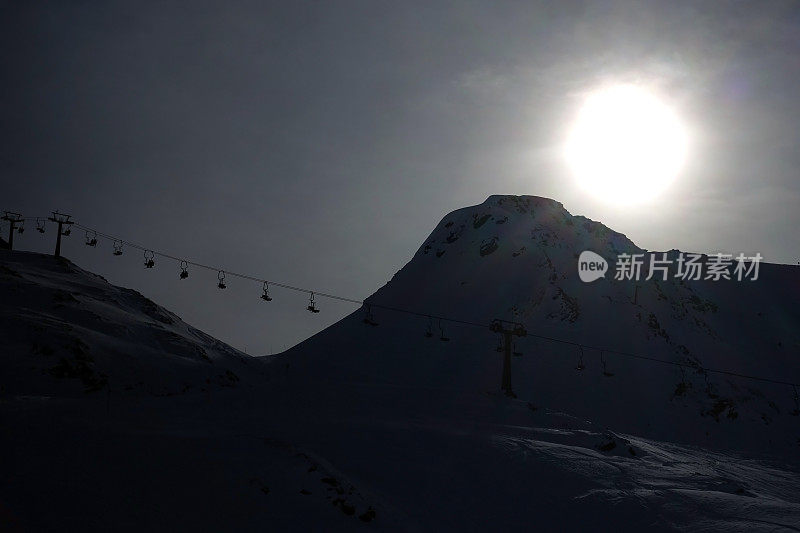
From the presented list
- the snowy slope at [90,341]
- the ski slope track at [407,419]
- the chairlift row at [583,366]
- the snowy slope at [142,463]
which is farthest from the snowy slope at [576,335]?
the snowy slope at [142,463]

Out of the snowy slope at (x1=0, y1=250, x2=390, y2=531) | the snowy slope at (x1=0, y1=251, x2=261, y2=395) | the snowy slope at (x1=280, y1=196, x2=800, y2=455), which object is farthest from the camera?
the snowy slope at (x1=280, y1=196, x2=800, y2=455)

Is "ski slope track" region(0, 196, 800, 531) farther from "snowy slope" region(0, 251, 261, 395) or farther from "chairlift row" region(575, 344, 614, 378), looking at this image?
"chairlift row" region(575, 344, 614, 378)

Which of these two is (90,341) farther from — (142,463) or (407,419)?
(142,463)

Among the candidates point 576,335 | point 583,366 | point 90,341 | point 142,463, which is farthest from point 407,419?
point 576,335

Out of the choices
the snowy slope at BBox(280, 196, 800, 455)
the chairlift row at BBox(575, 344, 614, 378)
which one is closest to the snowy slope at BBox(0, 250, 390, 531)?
the chairlift row at BBox(575, 344, 614, 378)

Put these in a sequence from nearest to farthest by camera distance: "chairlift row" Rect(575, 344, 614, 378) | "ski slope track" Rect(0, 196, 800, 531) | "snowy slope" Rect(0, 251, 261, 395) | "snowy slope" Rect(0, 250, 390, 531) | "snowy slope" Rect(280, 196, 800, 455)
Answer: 1. "snowy slope" Rect(0, 250, 390, 531)
2. "ski slope track" Rect(0, 196, 800, 531)
3. "snowy slope" Rect(0, 251, 261, 395)
4. "chairlift row" Rect(575, 344, 614, 378)
5. "snowy slope" Rect(280, 196, 800, 455)

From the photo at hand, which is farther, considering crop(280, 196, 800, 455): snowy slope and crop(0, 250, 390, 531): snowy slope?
crop(280, 196, 800, 455): snowy slope

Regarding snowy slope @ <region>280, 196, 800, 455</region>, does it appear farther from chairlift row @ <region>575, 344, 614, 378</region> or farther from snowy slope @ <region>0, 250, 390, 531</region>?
snowy slope @ <region>0, 250, 390, 531</region>

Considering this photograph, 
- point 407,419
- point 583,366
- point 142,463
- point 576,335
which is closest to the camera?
→ point 142,463

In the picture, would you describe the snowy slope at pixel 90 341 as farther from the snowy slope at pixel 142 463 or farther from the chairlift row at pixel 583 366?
the chairlift row at pixel 583 366

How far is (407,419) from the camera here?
25.9 m

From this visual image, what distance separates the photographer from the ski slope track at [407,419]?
14.2 metres

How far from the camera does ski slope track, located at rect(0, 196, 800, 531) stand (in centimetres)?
1421

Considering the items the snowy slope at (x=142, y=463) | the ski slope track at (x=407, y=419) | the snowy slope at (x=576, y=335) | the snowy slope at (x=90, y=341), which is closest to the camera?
the snowy slope at (x=142, y=463)
